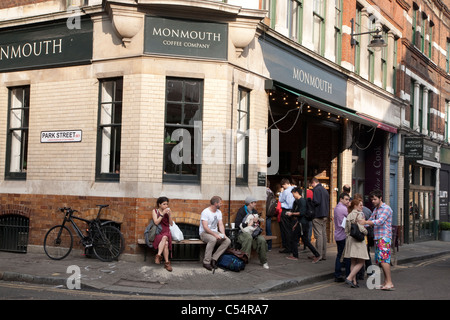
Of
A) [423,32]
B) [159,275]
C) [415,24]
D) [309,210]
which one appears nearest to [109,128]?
[159,275]

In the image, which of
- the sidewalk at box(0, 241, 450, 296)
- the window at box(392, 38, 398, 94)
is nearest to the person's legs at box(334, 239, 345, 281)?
the sidewalk at box(0, 241, 450, 296)

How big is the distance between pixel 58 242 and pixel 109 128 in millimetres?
2715

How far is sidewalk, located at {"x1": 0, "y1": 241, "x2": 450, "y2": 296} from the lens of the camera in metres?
9.23

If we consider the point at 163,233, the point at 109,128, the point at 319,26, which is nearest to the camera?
the point at 163,233

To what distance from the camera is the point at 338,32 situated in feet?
59.1

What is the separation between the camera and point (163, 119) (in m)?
11.5

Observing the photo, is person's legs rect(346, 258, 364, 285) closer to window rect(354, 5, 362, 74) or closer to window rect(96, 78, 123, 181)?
window rect(96, 78, 123, 181)

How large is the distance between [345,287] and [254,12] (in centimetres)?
612

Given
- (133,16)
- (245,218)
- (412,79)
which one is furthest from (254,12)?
(412,79)

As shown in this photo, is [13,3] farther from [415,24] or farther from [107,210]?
[415,24]

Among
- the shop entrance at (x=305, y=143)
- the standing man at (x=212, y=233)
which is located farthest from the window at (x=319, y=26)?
the standing man at (x=212, y=233)

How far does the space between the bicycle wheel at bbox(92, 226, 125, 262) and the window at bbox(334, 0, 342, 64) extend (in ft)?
33.0

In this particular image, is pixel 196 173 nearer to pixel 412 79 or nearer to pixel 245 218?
pixel 245 218

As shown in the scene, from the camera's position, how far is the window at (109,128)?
1205 centimetres
